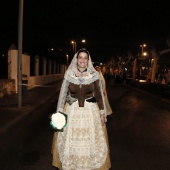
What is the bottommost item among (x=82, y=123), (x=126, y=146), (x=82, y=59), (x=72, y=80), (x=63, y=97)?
(x=126, y=146)

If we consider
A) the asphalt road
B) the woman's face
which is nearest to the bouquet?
the woman's face

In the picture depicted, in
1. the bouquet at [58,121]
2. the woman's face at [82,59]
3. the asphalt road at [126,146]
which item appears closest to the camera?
the bouquet at [58,121]

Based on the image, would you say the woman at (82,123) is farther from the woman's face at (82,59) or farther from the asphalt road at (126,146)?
the asphalt road at (126,146)

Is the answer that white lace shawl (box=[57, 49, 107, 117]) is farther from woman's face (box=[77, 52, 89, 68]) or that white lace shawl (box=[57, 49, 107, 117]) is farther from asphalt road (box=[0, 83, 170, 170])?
asphalt road (box=[0, 83, 170, 170])

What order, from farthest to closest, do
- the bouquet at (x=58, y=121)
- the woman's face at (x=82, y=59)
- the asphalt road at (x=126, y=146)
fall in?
the asphalt road at (x=126, y=146), the woman's face at (x=82, y=59), the bouquet at (x=58, y=121)

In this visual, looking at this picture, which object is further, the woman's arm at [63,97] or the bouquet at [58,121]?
the woman's arm at [63,97]

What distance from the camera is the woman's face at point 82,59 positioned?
4.53 metres

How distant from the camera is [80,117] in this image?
14.8ft

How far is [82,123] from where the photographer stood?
4.48 meters

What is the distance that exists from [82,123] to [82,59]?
3.14ft

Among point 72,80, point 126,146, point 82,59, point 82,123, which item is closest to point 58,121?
point 82,123

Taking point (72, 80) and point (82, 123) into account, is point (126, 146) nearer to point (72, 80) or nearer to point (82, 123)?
point (82, 123)

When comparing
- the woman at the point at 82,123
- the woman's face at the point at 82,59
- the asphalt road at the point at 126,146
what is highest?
the woman's face at the point at 82,59

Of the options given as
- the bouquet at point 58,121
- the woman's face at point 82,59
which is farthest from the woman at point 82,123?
the bouquet at point 58,121
